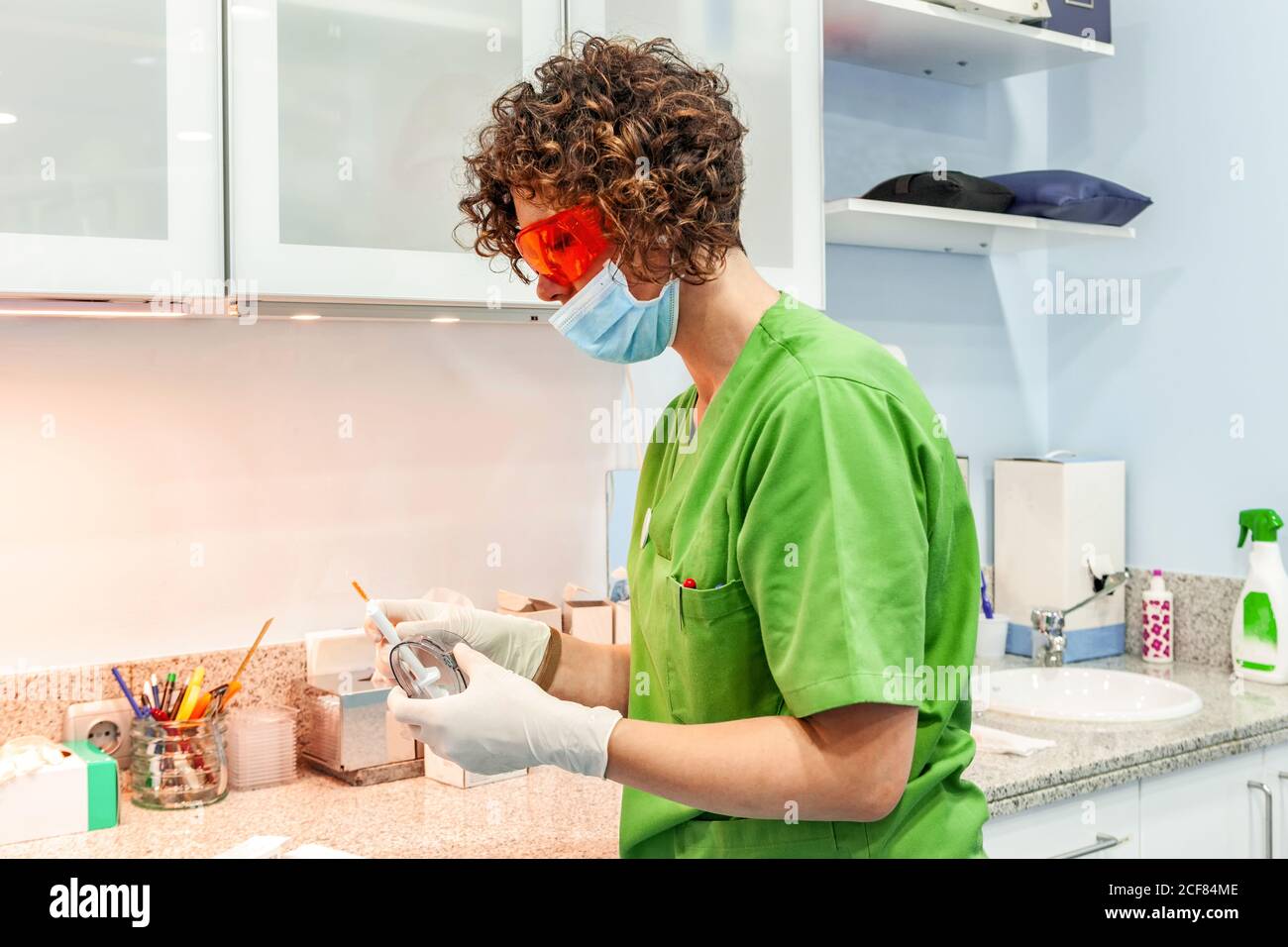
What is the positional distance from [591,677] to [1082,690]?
1258 millimetres

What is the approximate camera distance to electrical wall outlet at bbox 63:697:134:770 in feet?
5.33

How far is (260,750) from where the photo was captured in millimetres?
1650

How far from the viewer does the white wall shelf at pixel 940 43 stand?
208 cm

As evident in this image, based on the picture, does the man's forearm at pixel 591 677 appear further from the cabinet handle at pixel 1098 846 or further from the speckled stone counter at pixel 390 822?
the cabinet handle at pixel 1098 846

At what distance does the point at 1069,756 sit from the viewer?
5.85ft

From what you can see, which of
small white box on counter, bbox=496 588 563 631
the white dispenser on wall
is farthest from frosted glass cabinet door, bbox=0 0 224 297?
the white dispenser on wall

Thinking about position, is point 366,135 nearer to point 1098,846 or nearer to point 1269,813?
point 1098,846

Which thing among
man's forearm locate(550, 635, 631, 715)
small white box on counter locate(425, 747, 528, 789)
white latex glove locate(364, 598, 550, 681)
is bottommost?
small white box on counter locate(425, 747, 528, 789)

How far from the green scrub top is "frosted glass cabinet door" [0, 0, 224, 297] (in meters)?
0.64

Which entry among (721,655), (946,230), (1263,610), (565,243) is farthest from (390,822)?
(1263,610)

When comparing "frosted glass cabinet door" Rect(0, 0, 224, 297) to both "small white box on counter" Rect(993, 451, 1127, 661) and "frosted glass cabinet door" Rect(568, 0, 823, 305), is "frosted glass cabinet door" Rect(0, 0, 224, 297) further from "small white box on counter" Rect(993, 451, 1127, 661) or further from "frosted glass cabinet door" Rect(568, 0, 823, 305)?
"small white box on counter" Rect(993, 451, 1127, 661)

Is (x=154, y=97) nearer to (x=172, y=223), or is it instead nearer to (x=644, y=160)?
(x=172, y=223)

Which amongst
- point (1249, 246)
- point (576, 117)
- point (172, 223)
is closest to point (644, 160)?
point (576, 117)
